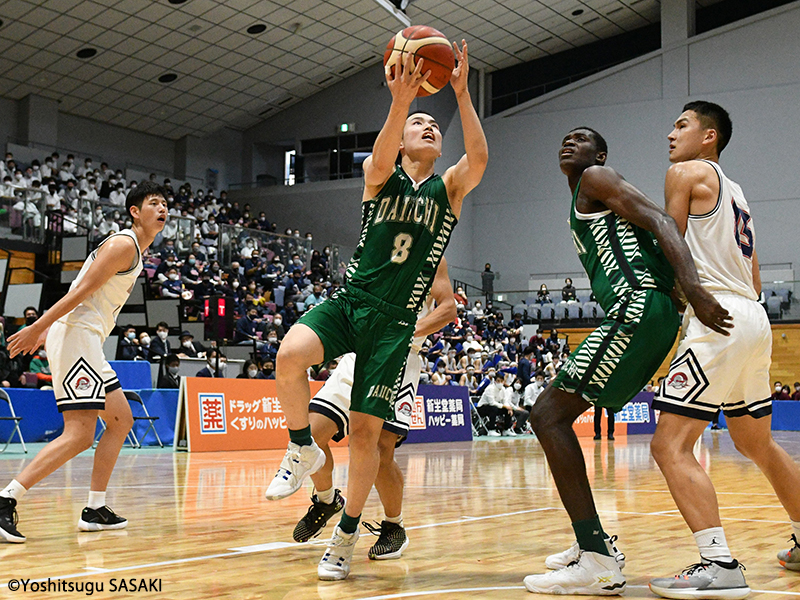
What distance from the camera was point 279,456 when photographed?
1209 centimetres

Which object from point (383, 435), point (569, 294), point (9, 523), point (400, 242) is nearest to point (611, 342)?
point (400, 242)

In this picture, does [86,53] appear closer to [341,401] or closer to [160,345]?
[160,345]

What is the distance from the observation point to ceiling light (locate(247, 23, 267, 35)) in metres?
26.0

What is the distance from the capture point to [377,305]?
3.92 m

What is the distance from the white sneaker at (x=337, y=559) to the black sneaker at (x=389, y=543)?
0.52 m

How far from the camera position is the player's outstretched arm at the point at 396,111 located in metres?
3.67

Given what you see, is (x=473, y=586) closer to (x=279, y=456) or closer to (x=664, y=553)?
(x=664, y=553)

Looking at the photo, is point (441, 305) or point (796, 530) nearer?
point (796, 530)

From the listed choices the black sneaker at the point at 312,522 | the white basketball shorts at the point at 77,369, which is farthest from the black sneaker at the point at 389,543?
the white basketball shorts at the point at 77,369

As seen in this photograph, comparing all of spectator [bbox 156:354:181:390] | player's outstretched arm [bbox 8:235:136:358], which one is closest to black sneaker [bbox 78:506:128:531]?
player's outstretched arm [bbox 8:235:136:358]

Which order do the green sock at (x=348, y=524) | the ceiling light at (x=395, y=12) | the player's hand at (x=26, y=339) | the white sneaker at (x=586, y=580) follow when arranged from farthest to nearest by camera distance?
the ceiling light at (x=395, y=12) < the player's hand at (x=26, y=339) < the green sock at (x=348, y=524) < the white sneaker at (x=586, y=580)

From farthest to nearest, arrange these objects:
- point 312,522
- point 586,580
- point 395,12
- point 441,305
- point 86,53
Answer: point 395,12 < point 86,53 < point 441,305 < point 312,522 < point 586,580

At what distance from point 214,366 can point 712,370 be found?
1366 cm

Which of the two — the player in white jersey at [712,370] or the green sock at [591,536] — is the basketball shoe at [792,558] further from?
the green sock at [591,536]
